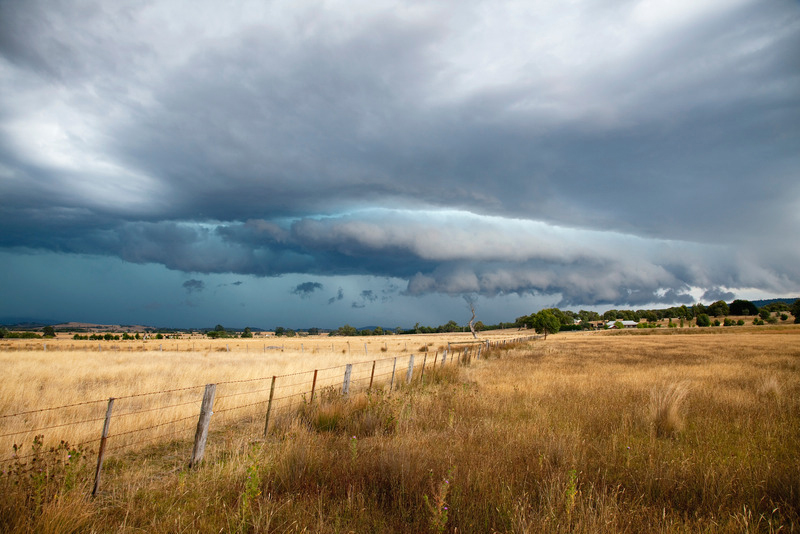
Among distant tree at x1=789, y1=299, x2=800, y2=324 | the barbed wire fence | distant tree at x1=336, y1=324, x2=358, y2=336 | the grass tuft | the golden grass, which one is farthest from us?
distant tree at x1=336, y1=324, x2=358, y2=336

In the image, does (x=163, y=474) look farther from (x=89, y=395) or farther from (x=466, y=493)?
(x=89, y=395)

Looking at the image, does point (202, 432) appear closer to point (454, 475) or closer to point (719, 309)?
A: point (454, 475)

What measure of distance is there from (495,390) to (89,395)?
1338 cm

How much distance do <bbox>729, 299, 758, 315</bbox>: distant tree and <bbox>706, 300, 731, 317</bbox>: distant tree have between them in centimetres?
186

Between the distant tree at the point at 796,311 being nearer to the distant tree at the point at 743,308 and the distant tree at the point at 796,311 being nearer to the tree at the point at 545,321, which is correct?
the distant tree at the point at 743,308

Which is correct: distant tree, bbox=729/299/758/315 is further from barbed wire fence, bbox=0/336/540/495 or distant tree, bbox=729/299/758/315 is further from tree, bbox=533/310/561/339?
barbed wire fence, bbox=0/336/540/495

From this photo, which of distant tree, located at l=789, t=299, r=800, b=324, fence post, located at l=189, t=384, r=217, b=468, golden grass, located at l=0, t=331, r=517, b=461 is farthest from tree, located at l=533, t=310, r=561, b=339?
distant tree, located at l=789, t=299, r=800, b=324

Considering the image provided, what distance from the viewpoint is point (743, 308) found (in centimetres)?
16225

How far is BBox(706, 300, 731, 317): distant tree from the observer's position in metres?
167

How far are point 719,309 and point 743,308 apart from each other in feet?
27.2

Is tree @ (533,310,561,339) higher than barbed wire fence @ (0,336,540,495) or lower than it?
higher

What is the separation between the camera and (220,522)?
4.45m

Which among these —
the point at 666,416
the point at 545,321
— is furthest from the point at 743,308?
the point at 666,416

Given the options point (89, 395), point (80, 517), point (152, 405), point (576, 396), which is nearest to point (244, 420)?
point (152, 405)
